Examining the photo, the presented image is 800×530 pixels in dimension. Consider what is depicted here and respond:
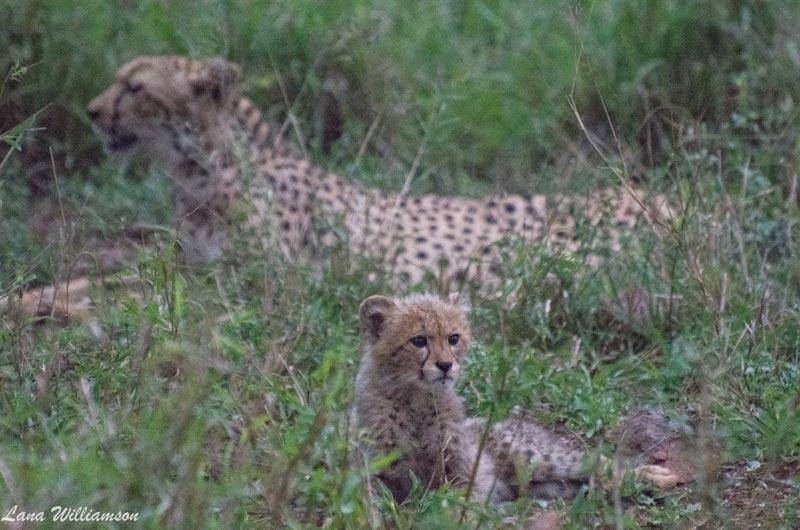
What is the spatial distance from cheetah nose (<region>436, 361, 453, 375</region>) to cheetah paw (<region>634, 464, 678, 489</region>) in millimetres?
522

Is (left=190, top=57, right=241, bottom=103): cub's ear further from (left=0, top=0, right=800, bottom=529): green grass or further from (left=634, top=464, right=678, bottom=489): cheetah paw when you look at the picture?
(left=634, top=464, right=678, bottom=489): cheetah paw

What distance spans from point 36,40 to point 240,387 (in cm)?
296

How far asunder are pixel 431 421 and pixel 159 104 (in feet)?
9.57

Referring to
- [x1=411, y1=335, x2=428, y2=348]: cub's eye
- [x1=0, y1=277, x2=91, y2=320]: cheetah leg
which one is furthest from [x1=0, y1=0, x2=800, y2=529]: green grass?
[x1=411, y1=335, x2=428, y2=348]: cub's eye

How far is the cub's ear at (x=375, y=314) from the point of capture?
11.5ft

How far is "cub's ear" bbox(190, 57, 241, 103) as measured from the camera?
18.6 ft

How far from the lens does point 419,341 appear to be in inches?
134

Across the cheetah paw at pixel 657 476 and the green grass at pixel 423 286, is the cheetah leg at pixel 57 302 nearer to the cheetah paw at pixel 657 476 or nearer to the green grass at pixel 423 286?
the green grass at pixel 423 286

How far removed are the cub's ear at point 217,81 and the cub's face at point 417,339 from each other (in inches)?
92.9

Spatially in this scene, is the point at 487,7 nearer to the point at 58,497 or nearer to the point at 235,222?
the point at 235,222

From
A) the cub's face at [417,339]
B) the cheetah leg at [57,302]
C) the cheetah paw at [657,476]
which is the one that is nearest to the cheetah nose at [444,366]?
the cub's face at [417,339]

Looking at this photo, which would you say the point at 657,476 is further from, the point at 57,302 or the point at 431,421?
the point at 57,302

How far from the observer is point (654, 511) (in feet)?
10.3

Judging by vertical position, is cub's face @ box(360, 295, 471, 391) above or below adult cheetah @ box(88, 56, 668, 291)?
above
